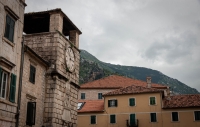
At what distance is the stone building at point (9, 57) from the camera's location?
44.4 ft

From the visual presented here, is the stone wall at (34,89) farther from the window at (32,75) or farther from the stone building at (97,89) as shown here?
the stone building at (97,89)

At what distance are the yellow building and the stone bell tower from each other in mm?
18496

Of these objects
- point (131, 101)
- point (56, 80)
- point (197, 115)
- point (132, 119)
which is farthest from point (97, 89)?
point (56, 80)

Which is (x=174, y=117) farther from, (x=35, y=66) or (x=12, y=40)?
(x=12, y=40)

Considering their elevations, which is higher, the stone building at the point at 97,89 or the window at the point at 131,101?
the stone building at the point at 97,89

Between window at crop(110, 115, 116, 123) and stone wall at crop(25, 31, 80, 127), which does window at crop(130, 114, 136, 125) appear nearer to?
window at crop(110, 115, 116, 123)

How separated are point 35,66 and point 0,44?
213 inches

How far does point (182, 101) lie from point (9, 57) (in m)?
30.7

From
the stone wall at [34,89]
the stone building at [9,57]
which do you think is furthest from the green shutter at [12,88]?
the stone wall at [34,89]

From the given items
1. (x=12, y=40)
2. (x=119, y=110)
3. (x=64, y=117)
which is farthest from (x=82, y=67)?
(x=12, y=40)

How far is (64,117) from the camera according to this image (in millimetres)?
21188

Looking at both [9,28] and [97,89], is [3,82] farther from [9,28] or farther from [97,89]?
[97,89]

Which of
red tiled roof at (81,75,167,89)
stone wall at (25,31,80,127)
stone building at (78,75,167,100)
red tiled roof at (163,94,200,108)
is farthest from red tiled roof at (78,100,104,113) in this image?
stone wall at (25,31,80,127)

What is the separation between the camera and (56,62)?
66.5ft
